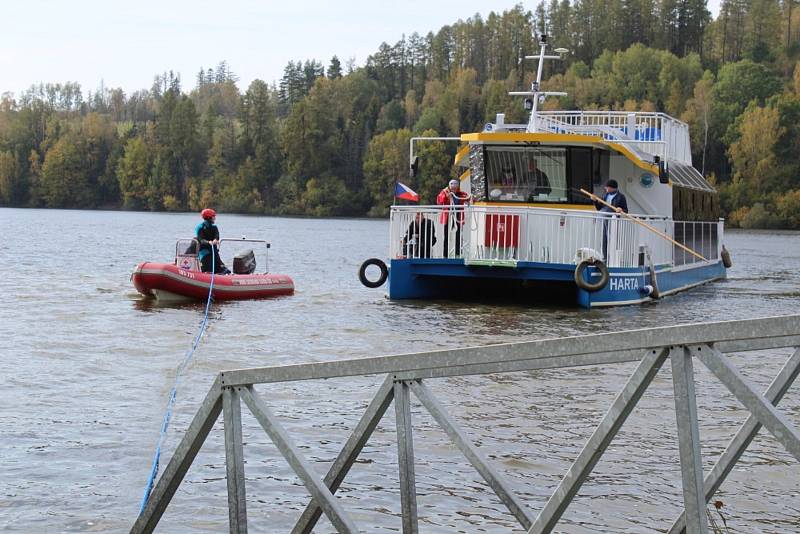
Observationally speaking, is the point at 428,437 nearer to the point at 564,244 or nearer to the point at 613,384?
the point at 613,384

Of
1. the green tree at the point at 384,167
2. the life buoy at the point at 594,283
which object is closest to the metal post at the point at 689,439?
the life buoy at the point at 594,283

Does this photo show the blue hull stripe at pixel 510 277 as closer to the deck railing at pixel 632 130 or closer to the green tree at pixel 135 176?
the deck railing at pixel 632 130

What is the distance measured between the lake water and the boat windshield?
2.25m

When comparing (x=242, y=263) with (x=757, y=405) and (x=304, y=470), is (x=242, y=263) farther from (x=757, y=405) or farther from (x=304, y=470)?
(x=757, y=405)

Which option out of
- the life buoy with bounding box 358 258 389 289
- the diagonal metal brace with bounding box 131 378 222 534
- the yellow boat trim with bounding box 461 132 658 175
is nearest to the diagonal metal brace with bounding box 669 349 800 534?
the diagonal metal brace with bounding box 131 378 222 534

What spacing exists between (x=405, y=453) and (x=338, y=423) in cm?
493

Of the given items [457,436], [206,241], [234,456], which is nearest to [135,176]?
[206,241]

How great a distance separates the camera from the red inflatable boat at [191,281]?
2139 centimetres

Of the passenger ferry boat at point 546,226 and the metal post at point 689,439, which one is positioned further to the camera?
the passenger ferry boat at point 546,226

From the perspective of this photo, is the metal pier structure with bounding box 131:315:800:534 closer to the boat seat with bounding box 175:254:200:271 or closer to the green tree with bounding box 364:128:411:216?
the boat seat with bounding box 175:254:200:271

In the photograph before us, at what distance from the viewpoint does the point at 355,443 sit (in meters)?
5.34

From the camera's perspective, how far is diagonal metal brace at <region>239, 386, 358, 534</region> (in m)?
5.17

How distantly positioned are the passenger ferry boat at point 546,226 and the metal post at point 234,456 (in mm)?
14414

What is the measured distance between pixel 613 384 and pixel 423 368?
786cm
